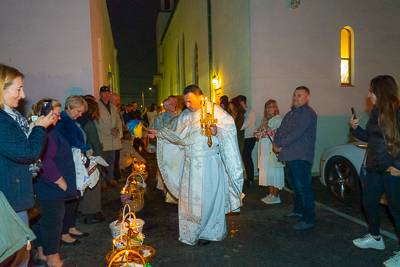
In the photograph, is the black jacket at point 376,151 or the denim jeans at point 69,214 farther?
the denim jeans at point 69,214

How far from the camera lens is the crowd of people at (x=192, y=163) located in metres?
2.31

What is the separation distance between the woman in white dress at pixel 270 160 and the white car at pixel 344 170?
0.97m

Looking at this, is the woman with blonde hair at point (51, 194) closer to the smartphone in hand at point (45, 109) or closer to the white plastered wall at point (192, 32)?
the smartphone in hand at point (45, 109)

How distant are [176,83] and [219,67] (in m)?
13.5

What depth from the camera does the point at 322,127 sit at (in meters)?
8.37

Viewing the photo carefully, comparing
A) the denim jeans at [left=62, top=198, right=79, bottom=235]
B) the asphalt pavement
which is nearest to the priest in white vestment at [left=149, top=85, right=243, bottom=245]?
the asphalt pavement

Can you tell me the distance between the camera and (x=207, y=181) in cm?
395

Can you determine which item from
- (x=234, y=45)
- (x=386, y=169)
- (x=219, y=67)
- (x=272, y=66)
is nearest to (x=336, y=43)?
(x=272, y=66)

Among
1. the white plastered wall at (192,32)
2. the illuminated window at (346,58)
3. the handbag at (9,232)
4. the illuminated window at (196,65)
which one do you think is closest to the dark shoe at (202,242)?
the handbag at (9,232)

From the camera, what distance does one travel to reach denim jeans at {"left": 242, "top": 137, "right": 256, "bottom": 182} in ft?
23.2

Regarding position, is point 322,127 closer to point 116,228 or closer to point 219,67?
point 219,67

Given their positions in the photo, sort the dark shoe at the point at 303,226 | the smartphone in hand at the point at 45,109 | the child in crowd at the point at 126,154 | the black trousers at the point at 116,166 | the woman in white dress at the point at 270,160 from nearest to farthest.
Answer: the smartphone in hand at the point at 45,109 < the dark shoe at the point at 303,226 < the woman in white dress at the point at 270,160 < the black trousers at the point at 116,166 < the child in crowd at the point at 126,154

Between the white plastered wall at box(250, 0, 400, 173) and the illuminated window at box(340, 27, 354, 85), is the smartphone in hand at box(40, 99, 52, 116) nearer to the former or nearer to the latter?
the white plastered wall at box(250, 0, 400, 173)

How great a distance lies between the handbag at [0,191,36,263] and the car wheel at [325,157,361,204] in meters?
5.03
